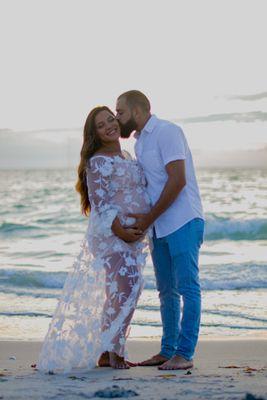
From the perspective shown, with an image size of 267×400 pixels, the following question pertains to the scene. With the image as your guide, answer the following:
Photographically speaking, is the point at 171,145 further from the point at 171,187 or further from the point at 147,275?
the point at 147,275

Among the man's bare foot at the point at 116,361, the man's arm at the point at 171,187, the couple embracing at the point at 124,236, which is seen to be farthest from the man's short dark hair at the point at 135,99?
the man's bare foot at the point at 116,361

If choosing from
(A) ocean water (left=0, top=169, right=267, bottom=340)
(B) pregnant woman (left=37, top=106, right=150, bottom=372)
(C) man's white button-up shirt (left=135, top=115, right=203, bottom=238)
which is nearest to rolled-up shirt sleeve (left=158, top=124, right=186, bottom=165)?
(C) man's white button-up shirt (left=135, top=115, right=203, bottom=238)

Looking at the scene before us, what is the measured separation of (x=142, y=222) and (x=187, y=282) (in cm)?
50

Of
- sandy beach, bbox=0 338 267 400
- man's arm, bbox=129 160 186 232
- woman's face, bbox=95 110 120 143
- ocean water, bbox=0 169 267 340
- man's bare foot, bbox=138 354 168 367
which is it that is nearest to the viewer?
sandy beach, bbox=0 338 267 400

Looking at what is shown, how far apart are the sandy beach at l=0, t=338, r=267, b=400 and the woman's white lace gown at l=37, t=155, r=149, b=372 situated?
0.60ft

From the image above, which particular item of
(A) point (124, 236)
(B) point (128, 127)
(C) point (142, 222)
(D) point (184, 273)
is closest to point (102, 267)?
(A) point (124, 236)

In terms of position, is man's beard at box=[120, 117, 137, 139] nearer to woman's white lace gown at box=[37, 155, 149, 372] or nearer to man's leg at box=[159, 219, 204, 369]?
woman's white lace gown at box=[37, 155, 149, 372]

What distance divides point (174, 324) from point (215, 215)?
20815mm

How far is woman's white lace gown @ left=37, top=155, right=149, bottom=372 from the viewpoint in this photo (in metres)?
5.15

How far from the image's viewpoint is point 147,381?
464cm

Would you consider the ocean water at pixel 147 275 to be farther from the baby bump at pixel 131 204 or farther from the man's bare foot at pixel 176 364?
the baby bump at pixel 131 204

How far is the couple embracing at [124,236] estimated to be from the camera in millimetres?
5105

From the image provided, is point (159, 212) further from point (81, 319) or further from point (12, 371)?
point (12, 371)

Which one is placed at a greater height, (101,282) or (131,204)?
(131,204)
